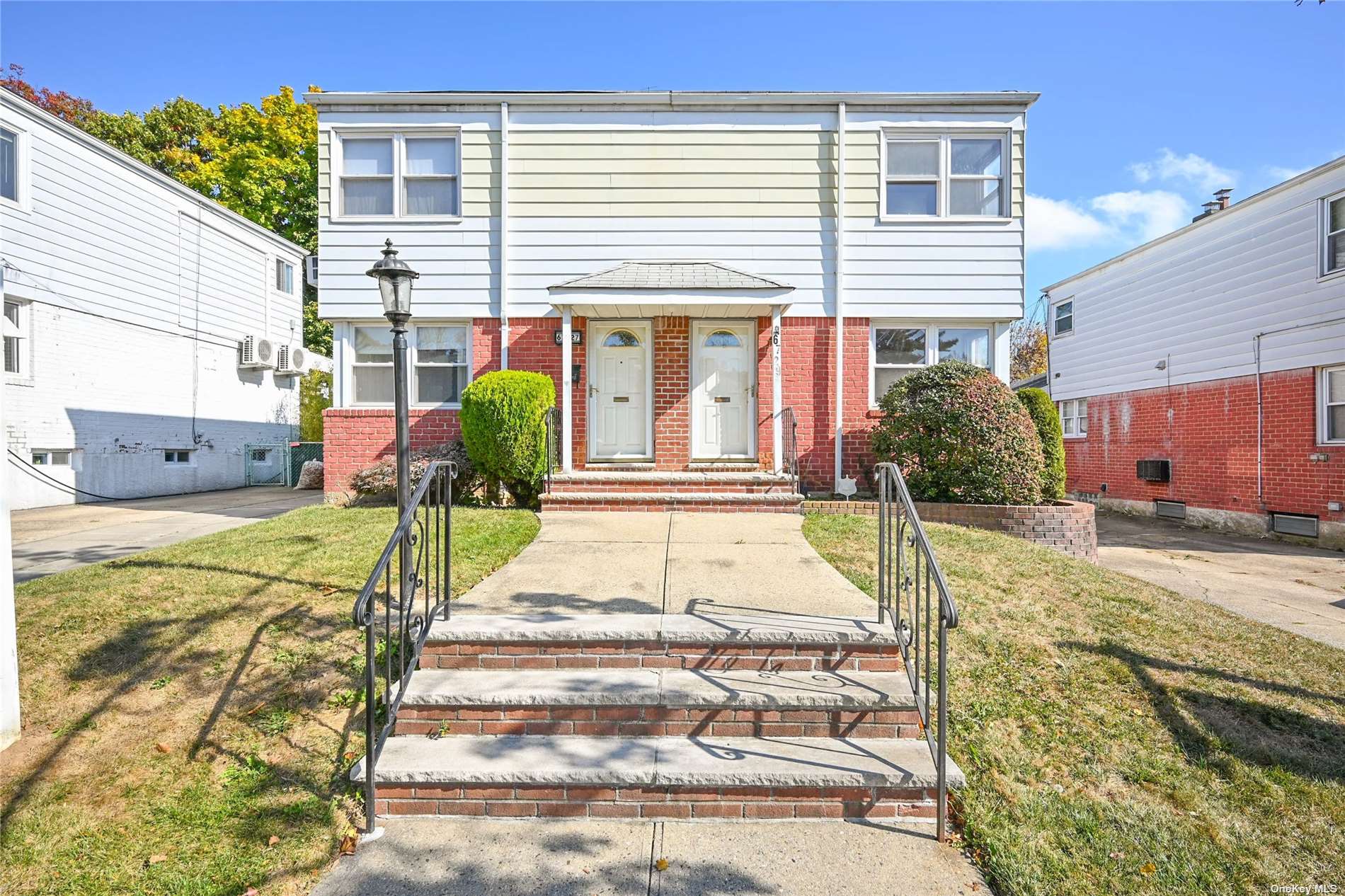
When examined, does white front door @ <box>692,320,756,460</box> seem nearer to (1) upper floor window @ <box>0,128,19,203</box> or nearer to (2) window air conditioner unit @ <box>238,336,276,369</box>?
(1) upper floor window @ <box>0,128,19,203</box>

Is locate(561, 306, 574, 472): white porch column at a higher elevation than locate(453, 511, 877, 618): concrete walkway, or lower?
higher

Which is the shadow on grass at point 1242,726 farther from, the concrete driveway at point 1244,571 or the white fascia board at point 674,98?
the white fascia board at point 674,98

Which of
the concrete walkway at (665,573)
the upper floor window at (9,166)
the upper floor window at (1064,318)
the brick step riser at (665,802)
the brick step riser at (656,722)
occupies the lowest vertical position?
the brick step riser at (665,802)

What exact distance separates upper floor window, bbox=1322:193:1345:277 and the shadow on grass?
35.3ft

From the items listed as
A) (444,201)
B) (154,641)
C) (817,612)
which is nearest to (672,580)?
(817,612)

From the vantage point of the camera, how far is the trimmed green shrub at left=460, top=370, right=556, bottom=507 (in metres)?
7.77

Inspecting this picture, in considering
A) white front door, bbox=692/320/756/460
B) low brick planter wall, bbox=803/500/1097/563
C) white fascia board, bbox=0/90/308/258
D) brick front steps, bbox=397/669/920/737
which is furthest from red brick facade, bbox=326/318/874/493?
white fascia board, bbox=0/90/308/258

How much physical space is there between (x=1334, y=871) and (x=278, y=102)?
29788 mm

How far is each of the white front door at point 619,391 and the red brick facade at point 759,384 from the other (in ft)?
0.47

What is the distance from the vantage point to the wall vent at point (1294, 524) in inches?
412

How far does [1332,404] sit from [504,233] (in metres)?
13.9

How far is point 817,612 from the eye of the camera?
161 inches

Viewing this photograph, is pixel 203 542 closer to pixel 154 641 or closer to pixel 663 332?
pixel 154 641

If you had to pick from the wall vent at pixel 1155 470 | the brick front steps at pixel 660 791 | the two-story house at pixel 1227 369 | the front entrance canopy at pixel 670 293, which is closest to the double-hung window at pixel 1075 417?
the two-story house at pixel 1227 369
